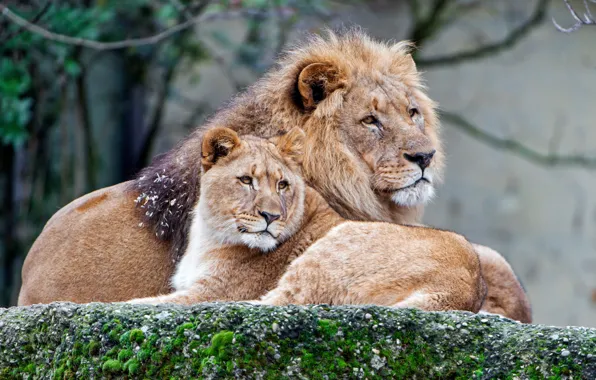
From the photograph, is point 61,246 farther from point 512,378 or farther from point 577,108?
point 577,108

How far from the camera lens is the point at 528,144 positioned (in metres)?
9.70

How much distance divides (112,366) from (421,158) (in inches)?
67.2

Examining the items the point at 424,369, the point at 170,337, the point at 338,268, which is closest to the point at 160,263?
the point at 338,268

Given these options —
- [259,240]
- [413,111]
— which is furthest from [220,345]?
[413,111]

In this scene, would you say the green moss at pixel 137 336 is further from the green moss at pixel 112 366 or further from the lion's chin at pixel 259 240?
the lion's chin at pixel 259 240

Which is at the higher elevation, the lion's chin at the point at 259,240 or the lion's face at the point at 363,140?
the lion's face at the point at 363,140

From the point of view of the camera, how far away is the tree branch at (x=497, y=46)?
29.8 feet

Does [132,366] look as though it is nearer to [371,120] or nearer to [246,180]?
[246,180]

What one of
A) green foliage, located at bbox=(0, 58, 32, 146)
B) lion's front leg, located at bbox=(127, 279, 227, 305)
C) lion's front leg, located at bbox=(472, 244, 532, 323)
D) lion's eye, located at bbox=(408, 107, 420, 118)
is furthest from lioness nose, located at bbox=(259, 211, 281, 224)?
green foliage, located at bbox=(0, 58, 32, 146)

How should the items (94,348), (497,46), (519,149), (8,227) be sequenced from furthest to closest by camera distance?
(519,149), (497,46), (8,227), (94,348)

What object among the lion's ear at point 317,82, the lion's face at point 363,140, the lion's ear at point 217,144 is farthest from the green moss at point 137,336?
the lion's ear at point 317,82

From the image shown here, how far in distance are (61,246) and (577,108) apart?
262 inches

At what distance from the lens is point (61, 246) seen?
4.31 metres

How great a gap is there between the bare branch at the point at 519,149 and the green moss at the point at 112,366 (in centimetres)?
694
